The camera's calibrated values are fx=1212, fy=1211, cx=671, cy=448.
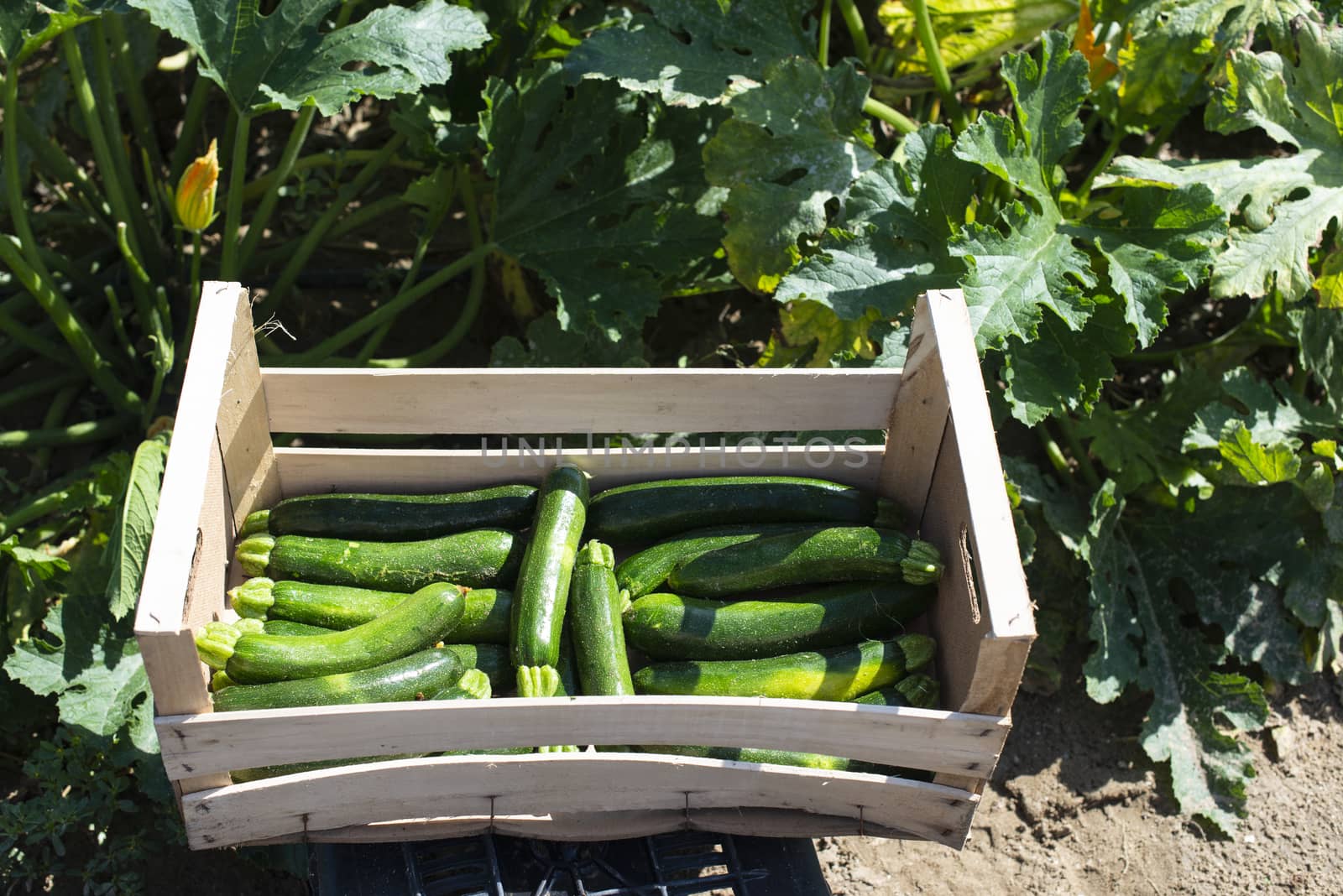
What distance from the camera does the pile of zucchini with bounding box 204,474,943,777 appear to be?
2.32 meters

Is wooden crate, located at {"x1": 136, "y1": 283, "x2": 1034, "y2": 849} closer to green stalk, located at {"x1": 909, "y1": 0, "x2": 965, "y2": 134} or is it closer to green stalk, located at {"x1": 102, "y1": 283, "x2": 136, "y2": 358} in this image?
green stalk, located at {"x1": 102, "y1": 283, "x2": 136, "y2": 358}

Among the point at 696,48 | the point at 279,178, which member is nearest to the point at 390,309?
the point at 279,178

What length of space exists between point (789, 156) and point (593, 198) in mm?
579

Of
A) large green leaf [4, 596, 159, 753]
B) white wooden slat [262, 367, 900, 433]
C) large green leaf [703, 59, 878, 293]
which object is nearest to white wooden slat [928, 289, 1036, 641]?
white wooden slat [262, 367, 900, 433]

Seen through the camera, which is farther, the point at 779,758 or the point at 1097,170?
the point at 1097,170

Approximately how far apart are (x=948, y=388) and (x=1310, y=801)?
1919mm

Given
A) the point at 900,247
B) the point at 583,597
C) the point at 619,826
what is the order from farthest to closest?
1. the point at 900,247
2. the point at 583,597
3. the point at 619,826

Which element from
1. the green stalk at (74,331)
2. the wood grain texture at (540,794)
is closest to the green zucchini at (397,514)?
the wood grain texture at (540,794)

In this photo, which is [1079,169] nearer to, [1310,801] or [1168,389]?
[1168,389]

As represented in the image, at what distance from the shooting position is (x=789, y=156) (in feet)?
11.0

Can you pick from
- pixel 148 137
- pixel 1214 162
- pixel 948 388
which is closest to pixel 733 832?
pixel 948 388

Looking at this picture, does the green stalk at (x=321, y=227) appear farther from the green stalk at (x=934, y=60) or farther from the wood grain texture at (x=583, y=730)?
the wood grain texture at (x=583, y=730)

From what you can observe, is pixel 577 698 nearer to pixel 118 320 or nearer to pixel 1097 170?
pixel 118 320

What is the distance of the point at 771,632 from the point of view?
2.46 metres
